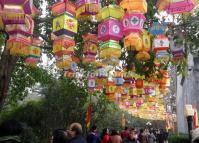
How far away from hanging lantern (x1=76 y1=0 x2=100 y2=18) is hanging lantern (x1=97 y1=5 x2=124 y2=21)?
19 cm

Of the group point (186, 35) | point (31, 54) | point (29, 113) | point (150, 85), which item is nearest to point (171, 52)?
point (186, 35)

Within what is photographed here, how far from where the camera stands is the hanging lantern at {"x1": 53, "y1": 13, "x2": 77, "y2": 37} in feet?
25.2

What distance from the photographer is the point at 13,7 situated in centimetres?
626

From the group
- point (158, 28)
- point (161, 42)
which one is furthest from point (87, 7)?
point (161, 42)

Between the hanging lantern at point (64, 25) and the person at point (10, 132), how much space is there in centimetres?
496

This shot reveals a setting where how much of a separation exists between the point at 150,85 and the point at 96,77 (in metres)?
2.40

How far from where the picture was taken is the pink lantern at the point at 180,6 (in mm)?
7066

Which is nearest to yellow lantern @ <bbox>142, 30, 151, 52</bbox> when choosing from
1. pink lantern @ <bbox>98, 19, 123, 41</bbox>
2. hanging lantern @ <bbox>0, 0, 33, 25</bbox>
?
pink lantern @ <bbox>98, 19, 123, 41</bbox>

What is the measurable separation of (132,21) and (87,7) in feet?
2.91

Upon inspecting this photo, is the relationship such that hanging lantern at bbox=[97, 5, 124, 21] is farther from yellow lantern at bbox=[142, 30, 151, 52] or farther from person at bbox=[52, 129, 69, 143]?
person at bbox=[52, 129, 69, 143]

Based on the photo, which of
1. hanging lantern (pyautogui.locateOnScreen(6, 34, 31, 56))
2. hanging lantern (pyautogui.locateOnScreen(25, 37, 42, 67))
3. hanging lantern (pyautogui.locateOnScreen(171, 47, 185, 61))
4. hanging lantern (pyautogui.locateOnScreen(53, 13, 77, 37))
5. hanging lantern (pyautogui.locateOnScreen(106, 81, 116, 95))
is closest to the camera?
hanging lantern (pyautogui.locateOnScreen(6, 34, 31, 56))

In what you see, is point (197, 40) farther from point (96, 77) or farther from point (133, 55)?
point (96, 77)

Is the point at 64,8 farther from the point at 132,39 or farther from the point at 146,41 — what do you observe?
the point at 146,41

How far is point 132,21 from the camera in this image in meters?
7.63
